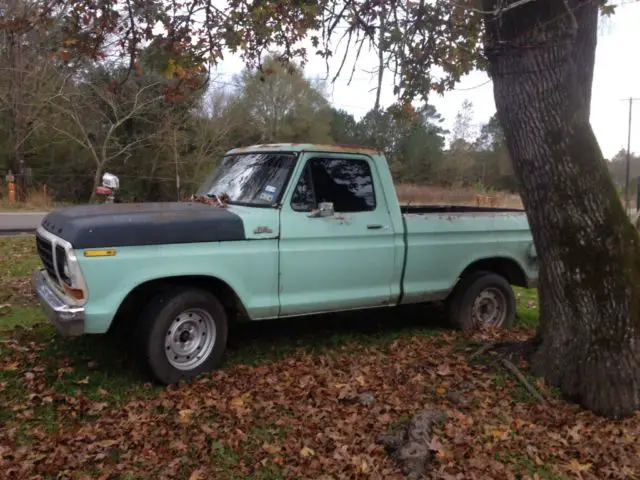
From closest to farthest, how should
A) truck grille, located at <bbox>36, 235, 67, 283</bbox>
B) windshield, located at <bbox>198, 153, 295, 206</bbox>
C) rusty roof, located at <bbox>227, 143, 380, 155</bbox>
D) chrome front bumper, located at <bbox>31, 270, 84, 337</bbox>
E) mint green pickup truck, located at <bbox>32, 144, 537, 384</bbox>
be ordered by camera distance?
chrome front bumper, located at <bbox>31, 270, 84, 337</bbox>, mint green pickup truck, located at <bbox>32, 144, 537, 384</bbox>, truck grille, located at <bbox>36, 235, 67, 283</bbox>, windshield, located at <bbox>198, 153, 295, 206</bbox>, rusty roof, located at <bbox>227, 143, 380, 155</bbox>

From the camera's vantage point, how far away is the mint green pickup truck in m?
4.23

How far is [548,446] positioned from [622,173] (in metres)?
65.4

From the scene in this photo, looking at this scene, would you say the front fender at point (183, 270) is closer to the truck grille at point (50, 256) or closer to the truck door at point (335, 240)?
the truck door at point (335, 240)

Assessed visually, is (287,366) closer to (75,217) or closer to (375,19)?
(75,217)

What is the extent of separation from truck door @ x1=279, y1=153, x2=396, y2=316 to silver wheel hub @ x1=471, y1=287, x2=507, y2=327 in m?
1.30

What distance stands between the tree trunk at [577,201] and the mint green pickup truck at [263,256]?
150 cm

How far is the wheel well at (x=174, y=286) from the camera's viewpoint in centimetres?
454

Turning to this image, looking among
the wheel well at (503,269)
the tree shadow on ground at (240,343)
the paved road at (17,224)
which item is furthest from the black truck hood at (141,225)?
the paved road at (17,224)

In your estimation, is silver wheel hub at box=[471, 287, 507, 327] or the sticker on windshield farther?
silver wheel hub at box=[471, 287, 507, 327]

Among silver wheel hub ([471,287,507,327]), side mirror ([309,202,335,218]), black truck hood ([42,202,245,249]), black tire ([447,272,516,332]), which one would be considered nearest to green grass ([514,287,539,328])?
silver wheel hub ([471,287,507,327])

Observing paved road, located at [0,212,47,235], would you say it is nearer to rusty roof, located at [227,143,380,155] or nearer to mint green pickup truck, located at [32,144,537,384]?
mint green pickup truck, located at [32,144,537,384]

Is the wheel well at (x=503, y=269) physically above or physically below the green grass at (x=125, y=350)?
above

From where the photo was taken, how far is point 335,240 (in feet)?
17.1

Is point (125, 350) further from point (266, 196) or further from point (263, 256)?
point (266, 196)
